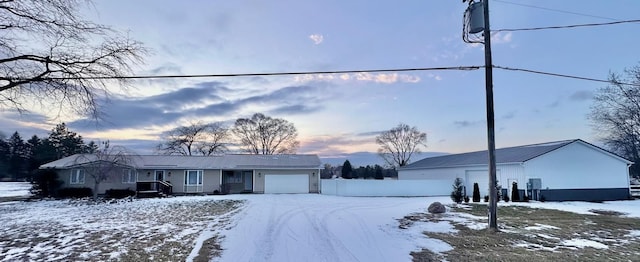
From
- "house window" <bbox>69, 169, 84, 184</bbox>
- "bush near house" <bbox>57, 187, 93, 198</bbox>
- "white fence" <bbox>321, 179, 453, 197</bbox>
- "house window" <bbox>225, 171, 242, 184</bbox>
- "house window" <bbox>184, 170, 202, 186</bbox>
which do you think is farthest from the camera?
"house window" <bbox>225, 171, 242, 184</bbox>

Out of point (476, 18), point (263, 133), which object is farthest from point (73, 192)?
point (476, 18)

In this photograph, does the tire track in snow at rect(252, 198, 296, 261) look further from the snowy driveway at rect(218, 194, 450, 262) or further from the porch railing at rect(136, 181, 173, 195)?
the porch railing at rect(136, 181, 173, 195)

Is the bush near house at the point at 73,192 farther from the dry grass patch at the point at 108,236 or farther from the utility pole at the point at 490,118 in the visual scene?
the utility pole at the point at 490,118

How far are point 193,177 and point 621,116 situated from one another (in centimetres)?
4070

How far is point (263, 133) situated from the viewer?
48594mm

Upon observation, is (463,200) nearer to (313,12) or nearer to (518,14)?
(518,14)

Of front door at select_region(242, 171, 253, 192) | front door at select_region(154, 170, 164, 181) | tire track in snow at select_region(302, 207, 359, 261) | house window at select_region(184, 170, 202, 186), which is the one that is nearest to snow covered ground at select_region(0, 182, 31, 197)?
front door at select_region(154, 170, 164, 181)

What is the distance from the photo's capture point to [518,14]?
12773 mm

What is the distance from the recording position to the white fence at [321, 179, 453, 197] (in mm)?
26250

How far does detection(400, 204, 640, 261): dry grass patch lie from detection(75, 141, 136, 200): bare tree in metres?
19.6

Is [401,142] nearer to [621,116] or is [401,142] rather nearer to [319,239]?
[621,116]

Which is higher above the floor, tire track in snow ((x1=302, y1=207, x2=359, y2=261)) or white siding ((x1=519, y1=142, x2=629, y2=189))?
white siding ((x1=519, y1=142, x2=629, y2=189))

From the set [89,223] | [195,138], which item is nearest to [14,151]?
[195,138]

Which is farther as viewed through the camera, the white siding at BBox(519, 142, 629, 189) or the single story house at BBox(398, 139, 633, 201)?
the white siding at BBox(519, 142, 629, 189)
